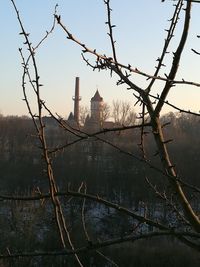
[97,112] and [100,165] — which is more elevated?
[97,112]

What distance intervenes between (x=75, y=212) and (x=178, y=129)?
887cm

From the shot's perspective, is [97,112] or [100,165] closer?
[97,112]

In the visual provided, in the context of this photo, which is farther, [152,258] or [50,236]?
[50,236]

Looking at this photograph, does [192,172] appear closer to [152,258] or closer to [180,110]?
[152,258]

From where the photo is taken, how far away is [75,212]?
18750 millimetres

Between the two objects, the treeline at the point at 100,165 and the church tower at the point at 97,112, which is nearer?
the church tower at the point at 97,112

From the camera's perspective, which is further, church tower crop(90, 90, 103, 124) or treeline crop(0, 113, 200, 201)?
treeline crop(0, 113, 200, 201)

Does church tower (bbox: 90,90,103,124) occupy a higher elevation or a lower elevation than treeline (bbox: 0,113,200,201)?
higher

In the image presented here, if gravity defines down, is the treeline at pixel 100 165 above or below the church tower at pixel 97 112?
below

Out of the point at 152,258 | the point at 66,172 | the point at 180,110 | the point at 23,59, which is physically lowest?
the point at 152,258

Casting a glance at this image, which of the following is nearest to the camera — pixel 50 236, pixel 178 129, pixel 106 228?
pixel 50 236

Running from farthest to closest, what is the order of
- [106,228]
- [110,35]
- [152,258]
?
[106,228] < [152,258] < [110,35]

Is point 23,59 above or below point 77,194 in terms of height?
above

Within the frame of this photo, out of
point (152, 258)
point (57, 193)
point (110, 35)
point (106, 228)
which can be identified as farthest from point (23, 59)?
point (106, 228)
